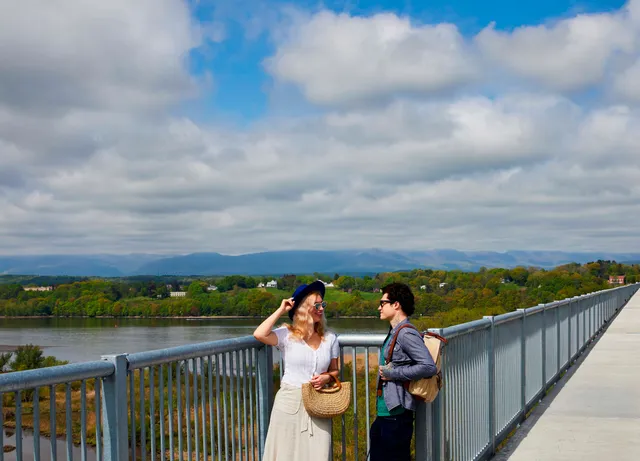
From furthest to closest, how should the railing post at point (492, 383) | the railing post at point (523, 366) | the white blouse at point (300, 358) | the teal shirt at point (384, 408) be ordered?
the railing post at point (523, 366), the railing post at point (492, 383), the teal shirt at point (384, 408), the white blouse at point (300, 358)

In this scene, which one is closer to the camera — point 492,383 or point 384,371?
point 384,371

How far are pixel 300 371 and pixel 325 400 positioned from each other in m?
0.25

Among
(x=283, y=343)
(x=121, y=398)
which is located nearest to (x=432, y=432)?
(x=283, y=343)

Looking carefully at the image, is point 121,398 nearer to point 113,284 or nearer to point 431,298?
point 431,298

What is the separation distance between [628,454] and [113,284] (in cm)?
18238

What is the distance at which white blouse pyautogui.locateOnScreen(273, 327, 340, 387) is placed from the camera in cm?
489

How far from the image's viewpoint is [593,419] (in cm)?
996

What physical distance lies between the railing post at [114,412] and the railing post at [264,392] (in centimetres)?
171

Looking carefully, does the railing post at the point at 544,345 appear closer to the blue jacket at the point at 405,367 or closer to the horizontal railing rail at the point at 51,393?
the blue jacket at the point at 405,367

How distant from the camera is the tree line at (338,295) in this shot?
4316 inches

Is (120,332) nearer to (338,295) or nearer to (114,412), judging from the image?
(338,295)

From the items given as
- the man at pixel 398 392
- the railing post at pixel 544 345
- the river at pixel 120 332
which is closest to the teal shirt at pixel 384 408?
the man at pixel 398 392

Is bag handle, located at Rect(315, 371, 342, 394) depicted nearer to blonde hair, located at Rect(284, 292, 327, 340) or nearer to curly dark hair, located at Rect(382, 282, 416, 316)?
blonde hair, located at Rect(284, 292, 327, 340)

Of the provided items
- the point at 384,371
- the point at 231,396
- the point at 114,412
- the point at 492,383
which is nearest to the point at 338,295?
the point at 492,383
